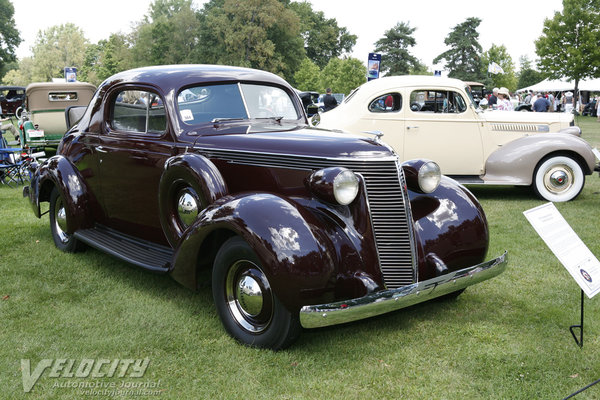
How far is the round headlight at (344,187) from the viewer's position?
3227mm

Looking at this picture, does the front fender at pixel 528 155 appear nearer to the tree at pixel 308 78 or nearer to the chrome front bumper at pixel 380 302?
the chrome front bumper at pixel 380 302

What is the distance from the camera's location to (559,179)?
8234mm

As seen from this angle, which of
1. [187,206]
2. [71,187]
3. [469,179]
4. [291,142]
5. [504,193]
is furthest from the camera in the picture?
[504,193]

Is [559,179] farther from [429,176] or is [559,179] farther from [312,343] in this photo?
[312,343]

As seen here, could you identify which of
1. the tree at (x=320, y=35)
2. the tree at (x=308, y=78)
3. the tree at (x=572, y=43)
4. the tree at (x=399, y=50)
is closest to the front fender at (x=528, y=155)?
the tree at (x=572, y=43)

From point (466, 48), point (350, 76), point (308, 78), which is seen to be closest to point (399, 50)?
point (466, 48)

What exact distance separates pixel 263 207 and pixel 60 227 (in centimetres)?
337

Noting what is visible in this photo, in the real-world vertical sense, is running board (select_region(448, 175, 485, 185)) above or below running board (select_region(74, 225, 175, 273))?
below

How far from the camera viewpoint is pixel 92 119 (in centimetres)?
521

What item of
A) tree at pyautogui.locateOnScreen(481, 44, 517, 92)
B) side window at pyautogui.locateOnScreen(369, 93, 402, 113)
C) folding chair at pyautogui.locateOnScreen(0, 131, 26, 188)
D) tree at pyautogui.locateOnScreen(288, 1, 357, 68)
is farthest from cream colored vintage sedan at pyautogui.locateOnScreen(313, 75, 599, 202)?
tree at pyautogui.locateOnScreen(288, 1, 357, 68)

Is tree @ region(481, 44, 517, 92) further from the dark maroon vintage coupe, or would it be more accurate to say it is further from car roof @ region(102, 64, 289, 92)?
the dark maroon vintage coupe

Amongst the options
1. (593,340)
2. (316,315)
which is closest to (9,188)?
(316,315)

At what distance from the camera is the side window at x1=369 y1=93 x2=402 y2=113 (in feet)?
28.4

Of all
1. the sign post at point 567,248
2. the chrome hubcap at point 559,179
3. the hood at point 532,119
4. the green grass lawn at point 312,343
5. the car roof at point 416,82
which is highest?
the car roof at point 416,82
